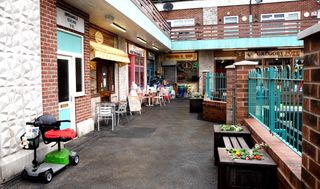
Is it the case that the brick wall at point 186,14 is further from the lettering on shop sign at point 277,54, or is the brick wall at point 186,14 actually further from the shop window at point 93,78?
the shop window at point 93,78

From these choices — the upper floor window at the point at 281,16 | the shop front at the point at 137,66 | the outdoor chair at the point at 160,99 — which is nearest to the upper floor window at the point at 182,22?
the upper floor window at the point at 281,16

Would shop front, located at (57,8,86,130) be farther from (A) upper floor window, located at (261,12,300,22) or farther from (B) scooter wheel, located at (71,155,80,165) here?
(A) upper floor window, located at (261,12,300,22)

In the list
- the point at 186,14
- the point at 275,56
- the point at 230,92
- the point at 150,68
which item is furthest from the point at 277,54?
the point at 230,92

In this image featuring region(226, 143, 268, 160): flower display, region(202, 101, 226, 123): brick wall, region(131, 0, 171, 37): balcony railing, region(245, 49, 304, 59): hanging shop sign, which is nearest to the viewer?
region(226, 143, 268, 160): flower display

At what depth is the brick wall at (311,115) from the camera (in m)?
1.67

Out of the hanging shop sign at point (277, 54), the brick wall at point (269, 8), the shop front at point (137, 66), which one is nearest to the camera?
the shop front at point (137, 66)

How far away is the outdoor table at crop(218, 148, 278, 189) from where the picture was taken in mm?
2619

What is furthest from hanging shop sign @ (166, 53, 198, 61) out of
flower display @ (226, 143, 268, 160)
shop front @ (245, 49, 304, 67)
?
flower display @ (226, 143, 268, 160)

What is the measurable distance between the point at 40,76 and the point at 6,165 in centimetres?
166

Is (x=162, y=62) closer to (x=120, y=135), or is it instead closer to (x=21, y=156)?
(x=120, y=135)

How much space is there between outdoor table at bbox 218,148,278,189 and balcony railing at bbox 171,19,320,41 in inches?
545

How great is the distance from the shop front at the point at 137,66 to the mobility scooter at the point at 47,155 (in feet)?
24.7

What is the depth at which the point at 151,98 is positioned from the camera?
1328 centimetres

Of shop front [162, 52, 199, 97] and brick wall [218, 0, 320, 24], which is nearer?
brick wall [218, 0, 320, 24]
